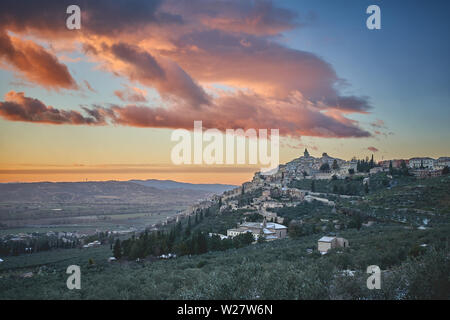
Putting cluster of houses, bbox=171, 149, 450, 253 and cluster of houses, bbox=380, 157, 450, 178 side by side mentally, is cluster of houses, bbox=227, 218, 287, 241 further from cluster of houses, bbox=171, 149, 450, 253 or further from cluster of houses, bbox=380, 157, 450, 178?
cluster of houses, bbox=380, 157, 450, 178

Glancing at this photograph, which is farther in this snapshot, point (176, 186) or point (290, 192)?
point (176, 186)

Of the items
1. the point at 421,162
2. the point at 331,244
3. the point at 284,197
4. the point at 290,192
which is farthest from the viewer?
the point at 421,162

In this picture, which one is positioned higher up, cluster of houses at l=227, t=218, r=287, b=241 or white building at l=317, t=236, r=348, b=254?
white building at l=317, t=236, r=348, b=254

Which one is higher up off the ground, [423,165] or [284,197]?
[423,165]

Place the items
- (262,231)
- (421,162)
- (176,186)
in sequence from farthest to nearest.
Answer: (176,186), (421,162), (262,231)

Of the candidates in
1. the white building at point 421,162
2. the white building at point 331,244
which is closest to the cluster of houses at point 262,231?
the white building at point 331,244

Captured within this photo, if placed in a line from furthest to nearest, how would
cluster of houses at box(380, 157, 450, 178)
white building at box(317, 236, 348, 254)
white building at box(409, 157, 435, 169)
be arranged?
1. white building at box(409, 157, 435, 169)
2. cluster of houses at box(380, 157, 450, 178)
3. white building at box(317, 236, 348, 254)

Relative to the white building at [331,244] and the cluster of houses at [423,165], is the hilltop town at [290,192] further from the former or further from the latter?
the white building at [331,244]

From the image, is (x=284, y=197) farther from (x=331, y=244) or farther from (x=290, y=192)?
(x=331, y=244)

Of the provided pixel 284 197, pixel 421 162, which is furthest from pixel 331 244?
pixel 421 162

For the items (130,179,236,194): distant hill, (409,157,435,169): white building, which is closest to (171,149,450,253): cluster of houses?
(409,157,435,169): white building

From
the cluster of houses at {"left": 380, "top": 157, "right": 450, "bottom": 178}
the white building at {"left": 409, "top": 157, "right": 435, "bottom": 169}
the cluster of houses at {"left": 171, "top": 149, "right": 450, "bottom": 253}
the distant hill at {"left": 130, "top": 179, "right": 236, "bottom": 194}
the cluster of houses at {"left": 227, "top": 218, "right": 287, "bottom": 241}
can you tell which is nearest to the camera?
the cluster of houses at {"left": 227, "top": 218, "right": 287, "bottom": 241}
